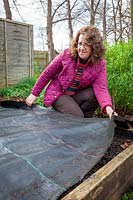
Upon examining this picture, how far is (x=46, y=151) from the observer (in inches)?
61.3

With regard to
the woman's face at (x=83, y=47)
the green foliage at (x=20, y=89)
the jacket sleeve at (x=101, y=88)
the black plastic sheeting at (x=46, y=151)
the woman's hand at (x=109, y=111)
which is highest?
the woman's face at (x=83, y=47)

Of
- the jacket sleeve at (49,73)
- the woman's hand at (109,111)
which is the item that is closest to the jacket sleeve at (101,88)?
the woman's hand at (109,111)

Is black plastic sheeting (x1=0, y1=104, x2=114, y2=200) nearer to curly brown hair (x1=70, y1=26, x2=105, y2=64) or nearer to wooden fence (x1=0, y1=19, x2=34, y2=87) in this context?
curly brown hair (x1=70, y1=26, x2=105, y2=64)

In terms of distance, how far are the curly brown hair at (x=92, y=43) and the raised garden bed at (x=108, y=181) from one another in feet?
2.67

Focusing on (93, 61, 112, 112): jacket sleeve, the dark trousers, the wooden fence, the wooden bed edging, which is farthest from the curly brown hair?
the wooden fence

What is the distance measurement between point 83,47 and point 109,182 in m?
1.28

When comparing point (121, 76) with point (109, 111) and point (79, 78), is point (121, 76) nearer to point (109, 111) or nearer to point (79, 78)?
point (79, 78)

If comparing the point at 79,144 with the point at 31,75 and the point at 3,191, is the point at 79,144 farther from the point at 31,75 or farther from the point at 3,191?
the point at 31,75

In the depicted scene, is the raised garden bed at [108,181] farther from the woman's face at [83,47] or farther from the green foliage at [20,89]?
the green foliage at [20,89]

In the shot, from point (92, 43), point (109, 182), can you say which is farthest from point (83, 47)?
point (109, 182)

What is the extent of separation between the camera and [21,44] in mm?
7449

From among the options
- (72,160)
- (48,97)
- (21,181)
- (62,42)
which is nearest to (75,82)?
(48,97)

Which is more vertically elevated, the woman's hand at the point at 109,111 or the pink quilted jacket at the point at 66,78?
the pink quilted jacket at the point at 66,78

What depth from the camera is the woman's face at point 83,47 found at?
237 centimetres
